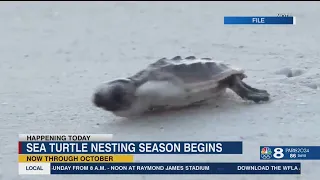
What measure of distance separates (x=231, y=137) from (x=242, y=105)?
1.52 ft

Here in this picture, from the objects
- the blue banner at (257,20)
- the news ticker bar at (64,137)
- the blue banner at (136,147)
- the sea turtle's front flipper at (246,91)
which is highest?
the blue banner at (257,20)

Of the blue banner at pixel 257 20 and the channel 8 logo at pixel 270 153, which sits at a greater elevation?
the blue banner at pixel 257 20

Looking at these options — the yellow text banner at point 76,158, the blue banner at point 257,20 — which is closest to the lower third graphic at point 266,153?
the yellow text banner at point 76,158

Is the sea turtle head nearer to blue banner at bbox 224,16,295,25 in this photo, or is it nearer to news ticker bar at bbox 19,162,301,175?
news ticker bar at bbox 19,162,301,175

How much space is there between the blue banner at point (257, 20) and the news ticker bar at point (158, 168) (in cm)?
293

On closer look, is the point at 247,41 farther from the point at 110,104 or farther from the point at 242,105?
the point at 110,104

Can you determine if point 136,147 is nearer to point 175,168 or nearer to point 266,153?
point 175,168

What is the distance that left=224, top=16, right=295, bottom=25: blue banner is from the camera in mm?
5074

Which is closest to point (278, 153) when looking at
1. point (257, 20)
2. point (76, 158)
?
point (76, 158)

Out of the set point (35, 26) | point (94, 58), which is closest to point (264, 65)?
point (94, 58)

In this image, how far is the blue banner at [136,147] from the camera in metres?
2.45

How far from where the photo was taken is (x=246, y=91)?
121 inches

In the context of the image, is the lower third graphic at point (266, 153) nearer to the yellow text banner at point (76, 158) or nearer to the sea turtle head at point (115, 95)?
the yellow text banner at point (76, 158)

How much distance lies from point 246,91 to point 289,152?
717 mm
